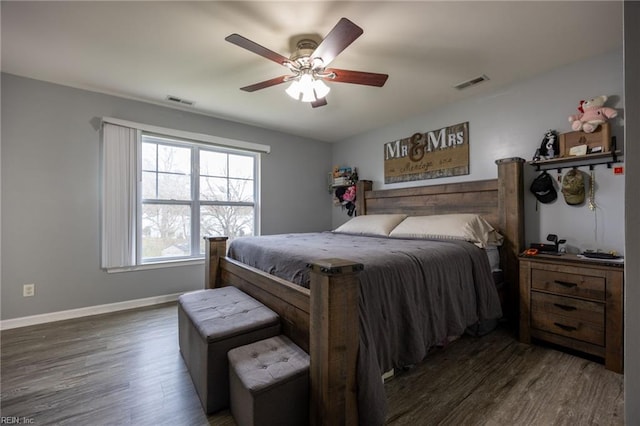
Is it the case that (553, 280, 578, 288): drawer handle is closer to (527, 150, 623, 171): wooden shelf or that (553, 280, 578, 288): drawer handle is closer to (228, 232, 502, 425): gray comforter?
Result: (228, 232, 502, 425): gray comforter

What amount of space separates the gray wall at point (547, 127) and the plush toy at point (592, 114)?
139mm

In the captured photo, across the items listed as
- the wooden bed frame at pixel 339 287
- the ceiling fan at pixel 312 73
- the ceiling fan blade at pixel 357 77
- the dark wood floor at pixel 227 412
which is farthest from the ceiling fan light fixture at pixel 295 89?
the dark wood floor at pixel 227 412

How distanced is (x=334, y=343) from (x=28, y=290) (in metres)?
3.29

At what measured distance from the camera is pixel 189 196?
3.60m

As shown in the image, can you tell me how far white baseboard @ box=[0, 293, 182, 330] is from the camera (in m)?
2.57

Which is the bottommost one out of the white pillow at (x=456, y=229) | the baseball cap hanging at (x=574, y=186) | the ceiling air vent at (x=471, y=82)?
the white pillow at (x=456, y=229)

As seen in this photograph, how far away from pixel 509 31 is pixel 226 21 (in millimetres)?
2038

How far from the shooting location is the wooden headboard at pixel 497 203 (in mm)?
2531

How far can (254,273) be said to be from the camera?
2057mm

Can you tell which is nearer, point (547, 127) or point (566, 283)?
point (566, 283)

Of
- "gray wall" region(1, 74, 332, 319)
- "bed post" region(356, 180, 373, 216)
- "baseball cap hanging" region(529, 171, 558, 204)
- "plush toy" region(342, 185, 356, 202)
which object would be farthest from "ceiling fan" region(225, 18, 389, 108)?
"plush toy" region(342, 185, 356, 202)

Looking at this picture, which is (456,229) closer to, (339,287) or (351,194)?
(339,287)

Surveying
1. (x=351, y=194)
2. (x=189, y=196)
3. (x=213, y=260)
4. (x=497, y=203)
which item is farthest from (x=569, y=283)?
(x=189, y=196)

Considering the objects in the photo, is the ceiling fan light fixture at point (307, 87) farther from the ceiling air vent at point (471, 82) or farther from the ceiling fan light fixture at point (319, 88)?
the ceiling air vent at point (471, 82)
